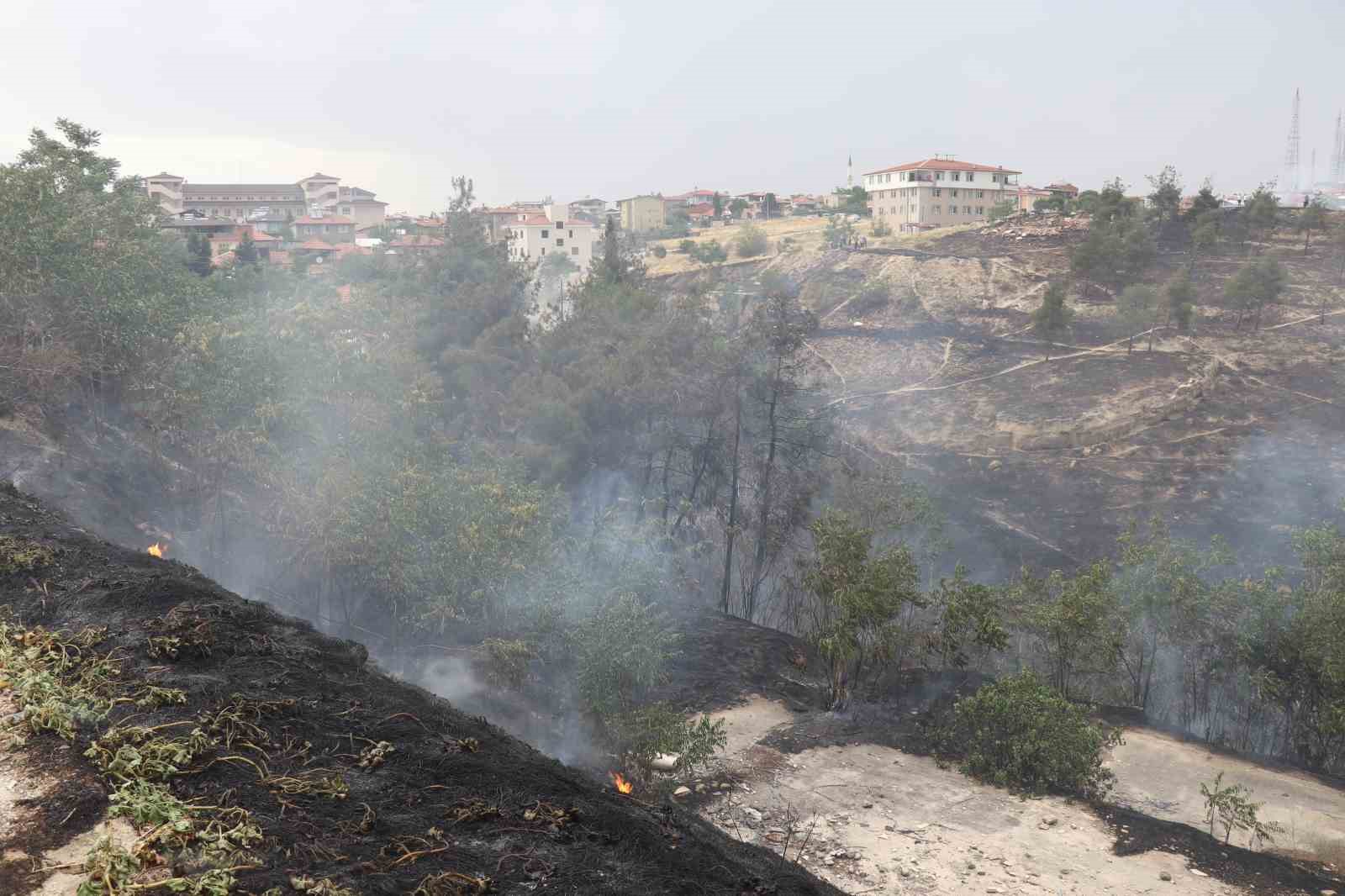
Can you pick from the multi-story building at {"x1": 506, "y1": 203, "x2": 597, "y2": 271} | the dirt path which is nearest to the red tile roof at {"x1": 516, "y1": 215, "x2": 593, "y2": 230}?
the multi-story building at {"x1": 506, "y1": 203, "x2": 597, "y2": 271}

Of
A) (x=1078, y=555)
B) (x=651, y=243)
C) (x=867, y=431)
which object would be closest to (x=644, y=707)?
(x=1078, y=555)

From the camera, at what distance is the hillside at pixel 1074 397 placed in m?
31.5

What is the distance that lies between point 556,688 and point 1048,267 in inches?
1602

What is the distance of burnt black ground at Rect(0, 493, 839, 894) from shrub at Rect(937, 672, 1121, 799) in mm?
7868

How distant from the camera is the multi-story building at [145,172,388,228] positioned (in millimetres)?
84625

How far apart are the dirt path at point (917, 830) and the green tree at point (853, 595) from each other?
85.2 inches

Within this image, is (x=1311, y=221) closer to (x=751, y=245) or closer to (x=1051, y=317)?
(x=1051, y=317)

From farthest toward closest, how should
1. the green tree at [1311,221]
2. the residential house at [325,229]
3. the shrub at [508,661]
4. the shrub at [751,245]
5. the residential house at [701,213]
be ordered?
the residential house at [701,213] < the residential house at [325,229] < the shrub at [751,245] < the green tree at [1311,221] < the shrub at [508,661]

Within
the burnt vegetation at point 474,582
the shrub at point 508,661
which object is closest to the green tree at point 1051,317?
the burnt vegetation at point 474,582

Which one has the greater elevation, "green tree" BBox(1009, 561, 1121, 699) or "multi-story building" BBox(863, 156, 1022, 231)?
"multi-story building" BBox(863, 156, 1022, 231)

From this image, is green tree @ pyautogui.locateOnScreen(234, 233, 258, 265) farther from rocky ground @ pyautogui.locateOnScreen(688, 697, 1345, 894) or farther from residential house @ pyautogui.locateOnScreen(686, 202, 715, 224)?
rocky ground @ pyautogui.locateOnScreen(688, 697, 1345, 894)

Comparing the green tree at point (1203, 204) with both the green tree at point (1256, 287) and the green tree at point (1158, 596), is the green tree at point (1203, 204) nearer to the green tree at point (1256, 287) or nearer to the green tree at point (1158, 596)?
the green tree at point (1256, 287)

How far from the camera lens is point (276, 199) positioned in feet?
292

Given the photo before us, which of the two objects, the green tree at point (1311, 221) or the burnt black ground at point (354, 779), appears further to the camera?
the green tree at point (1311, 221)
